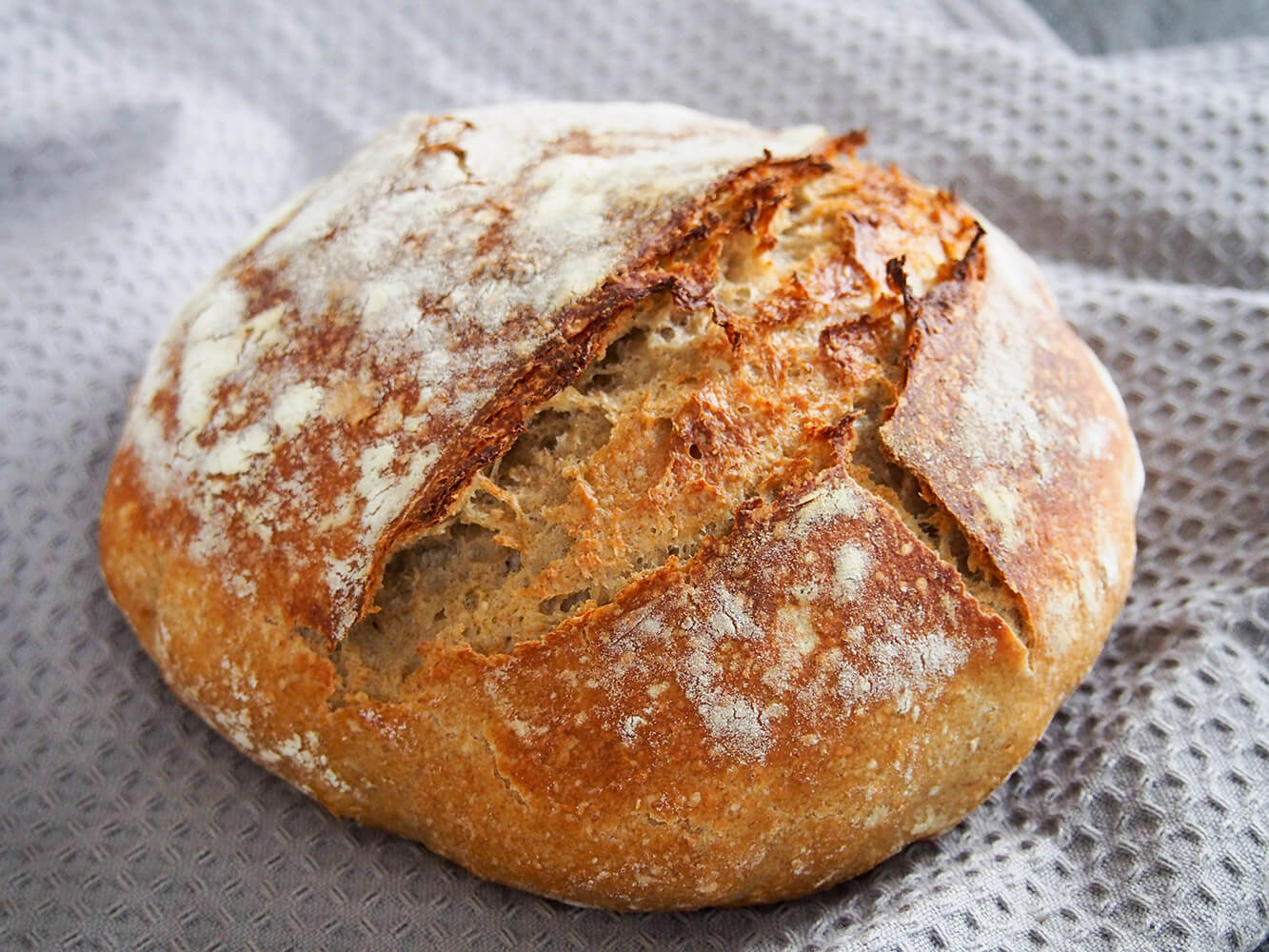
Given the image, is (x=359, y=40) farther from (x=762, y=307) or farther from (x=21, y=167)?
(x=762, y=307)

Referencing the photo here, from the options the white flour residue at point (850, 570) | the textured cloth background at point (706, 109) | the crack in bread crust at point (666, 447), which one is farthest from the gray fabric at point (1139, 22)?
the white flour residue at point (850, 570)

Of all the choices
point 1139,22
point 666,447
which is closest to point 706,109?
point 1139,22

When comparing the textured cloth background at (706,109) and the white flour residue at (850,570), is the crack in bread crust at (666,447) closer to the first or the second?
the white flour residue at (850,570)

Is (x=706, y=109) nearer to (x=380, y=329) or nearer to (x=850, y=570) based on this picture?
(x=380, y=329)

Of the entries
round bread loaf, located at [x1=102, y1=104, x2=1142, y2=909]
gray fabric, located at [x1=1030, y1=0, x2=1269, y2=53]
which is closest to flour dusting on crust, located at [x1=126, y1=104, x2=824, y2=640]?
round bread loaf, located at [x1=102, y1=104, x2=1142, y2=909]

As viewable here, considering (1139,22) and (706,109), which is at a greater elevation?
(1139,22)

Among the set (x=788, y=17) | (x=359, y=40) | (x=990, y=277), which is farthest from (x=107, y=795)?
(x=788, y=17)
